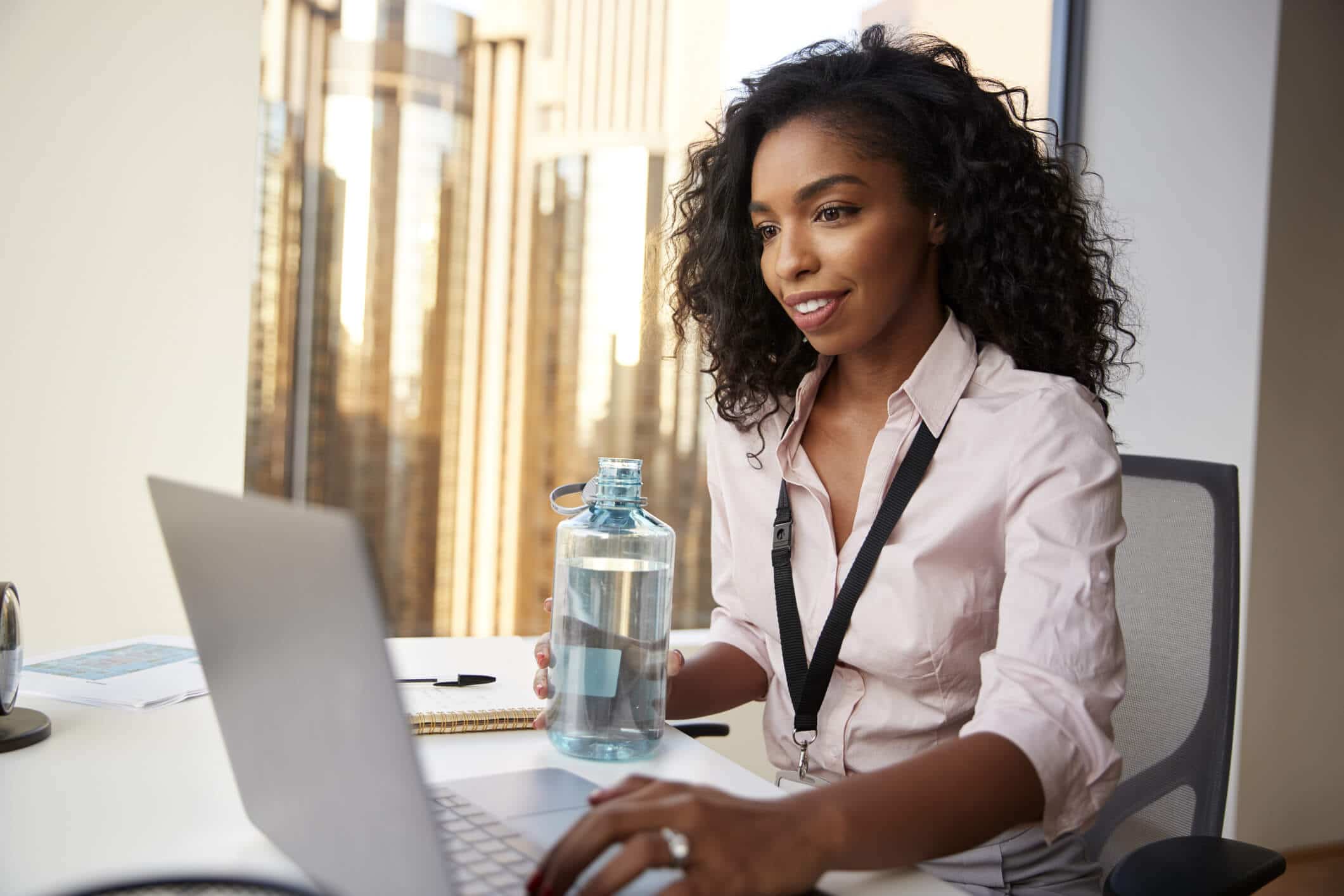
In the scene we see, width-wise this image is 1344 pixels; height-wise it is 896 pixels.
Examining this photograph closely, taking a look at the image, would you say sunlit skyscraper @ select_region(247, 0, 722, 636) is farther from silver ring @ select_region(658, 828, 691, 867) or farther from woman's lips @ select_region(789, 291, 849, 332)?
silver ring @ select_region(658, 828, 691, 867)

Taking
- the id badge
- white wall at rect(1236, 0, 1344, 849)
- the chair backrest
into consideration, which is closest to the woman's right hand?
the id badge

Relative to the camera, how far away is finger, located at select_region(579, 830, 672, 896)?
61 centimetres

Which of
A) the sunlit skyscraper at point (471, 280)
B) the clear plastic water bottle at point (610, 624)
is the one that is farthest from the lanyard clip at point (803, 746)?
the sunlit skyscraper at point (471, 280)

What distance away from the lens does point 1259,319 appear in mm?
2801

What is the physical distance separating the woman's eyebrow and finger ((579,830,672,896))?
34.0 inches

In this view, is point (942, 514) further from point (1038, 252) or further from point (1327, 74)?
point (1327, 74)

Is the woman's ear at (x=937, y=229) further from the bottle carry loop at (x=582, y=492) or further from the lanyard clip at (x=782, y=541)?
the bottle carry loop at (x=582, y=492)

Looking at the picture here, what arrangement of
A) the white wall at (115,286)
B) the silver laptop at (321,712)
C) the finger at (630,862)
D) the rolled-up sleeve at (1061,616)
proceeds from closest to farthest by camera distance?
the silver laptop at (321,712) → the finger at (630,862) → the rolled-up sleeve at (1061,616) → the white wall at (115,286)

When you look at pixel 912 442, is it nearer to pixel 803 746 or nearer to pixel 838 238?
pixel 838 238

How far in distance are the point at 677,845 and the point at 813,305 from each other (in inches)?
31.6

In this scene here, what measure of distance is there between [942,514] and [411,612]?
1.84 metres

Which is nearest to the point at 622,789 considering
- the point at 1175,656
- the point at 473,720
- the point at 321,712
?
the point at 321,712

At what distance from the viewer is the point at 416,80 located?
2.63 meters

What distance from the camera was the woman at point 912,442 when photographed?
1.02m
